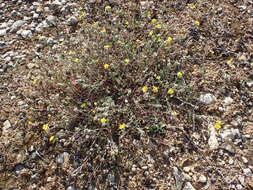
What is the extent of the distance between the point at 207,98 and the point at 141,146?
1.01 metres

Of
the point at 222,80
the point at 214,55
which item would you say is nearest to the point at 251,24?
the point at 214,55

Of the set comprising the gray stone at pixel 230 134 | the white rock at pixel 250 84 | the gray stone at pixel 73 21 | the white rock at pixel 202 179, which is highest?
the gray stone at pixel 73 21

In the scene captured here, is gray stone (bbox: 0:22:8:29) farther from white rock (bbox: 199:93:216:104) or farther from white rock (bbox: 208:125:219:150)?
white rock (bbox: 208:125:219:150)

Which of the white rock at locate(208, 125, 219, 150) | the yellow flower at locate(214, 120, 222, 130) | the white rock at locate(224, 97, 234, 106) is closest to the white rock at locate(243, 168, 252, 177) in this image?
the white rock at locate(208, 125, 219, 150)

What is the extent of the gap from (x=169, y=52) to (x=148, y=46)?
0.32m

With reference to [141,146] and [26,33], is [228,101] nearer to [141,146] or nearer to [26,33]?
[141,146]

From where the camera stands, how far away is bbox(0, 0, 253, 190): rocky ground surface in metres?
2.59

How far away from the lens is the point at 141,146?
280 cm

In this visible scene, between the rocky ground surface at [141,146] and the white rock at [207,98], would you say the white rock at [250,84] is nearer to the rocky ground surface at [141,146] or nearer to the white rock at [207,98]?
the rocky ground surface at [141,146]

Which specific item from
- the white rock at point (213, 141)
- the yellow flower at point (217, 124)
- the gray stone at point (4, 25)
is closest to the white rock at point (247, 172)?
the white rock at point (213, 141)

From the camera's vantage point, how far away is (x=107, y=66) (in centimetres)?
312

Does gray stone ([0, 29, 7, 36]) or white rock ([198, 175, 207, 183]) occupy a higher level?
gray stone ([0, 29, 7, 36])

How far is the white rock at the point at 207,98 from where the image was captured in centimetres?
306

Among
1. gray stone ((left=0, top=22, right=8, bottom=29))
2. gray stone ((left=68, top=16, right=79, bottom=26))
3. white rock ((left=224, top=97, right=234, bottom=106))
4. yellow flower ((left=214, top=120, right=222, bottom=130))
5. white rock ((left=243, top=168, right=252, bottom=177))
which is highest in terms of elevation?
gray stone ((left=68, top=16, right=79, bottom=26))
